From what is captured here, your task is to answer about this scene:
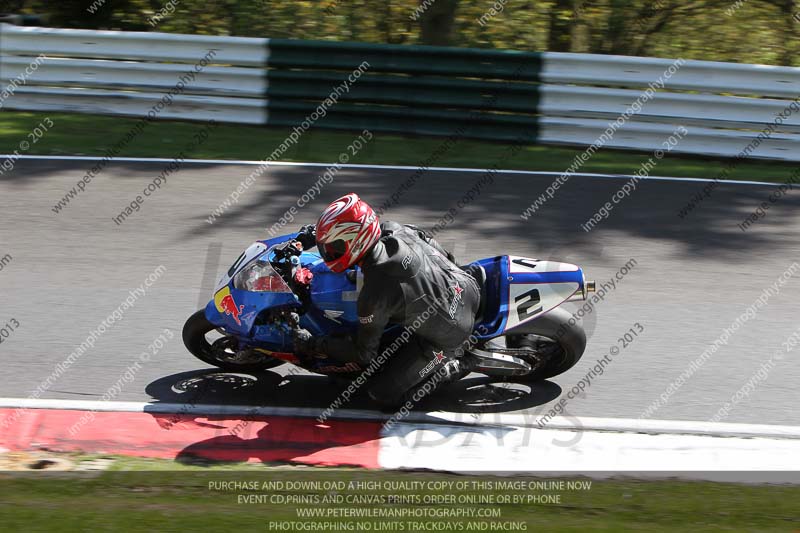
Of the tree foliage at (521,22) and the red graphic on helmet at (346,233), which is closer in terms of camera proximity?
the red graphic on helmet at (346,233)

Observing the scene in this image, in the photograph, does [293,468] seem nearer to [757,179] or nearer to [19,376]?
[19,376]

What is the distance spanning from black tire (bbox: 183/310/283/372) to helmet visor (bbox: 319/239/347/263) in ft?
3.34

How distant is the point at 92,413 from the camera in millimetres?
6012

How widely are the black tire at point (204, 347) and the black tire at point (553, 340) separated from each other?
5.41 feet

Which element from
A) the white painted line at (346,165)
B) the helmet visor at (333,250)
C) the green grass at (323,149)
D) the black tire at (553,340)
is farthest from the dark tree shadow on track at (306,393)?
the green grass at (323,149)

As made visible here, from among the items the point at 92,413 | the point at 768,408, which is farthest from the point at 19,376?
the point at 768,408

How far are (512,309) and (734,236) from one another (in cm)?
416

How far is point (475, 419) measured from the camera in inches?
239

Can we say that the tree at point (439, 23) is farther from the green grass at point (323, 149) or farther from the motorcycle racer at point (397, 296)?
the motorcycle racer at point (397, 296)

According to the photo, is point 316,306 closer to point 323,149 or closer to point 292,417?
point 292,417

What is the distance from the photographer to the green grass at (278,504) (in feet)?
14.3

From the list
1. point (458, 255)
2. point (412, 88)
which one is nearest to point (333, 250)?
point (458, 255)

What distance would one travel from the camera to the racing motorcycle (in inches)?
227

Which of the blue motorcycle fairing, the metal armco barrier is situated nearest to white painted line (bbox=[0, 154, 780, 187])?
the metal armco barrier
